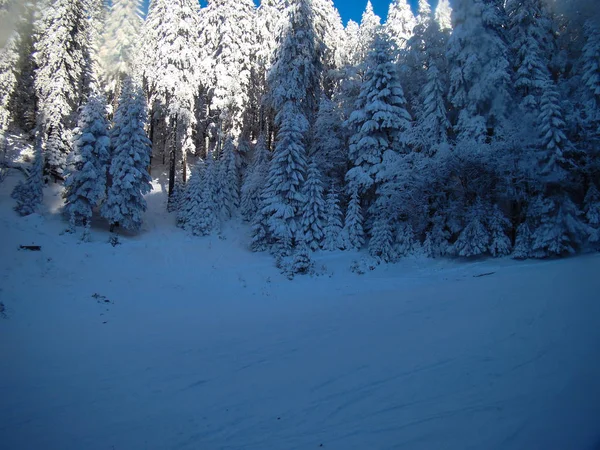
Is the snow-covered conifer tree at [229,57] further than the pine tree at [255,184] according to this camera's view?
Yes

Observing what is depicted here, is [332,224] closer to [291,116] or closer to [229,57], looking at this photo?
[291,116]

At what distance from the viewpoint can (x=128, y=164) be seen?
21.1 m

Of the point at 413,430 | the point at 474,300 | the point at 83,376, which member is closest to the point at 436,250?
the point at 474,300

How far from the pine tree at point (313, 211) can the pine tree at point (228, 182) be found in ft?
23.9

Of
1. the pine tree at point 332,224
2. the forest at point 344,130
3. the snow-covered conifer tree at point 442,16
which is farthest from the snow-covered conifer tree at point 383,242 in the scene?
the snow-covered conifer tree at point 442,16

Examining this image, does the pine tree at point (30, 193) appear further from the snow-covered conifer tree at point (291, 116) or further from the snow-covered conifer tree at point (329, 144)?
the snow-covered conifer tree at point (329, 144)

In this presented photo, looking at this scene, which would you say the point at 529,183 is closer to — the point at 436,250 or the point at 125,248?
the point at 436,250

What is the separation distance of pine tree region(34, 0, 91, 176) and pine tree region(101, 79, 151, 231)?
5.70 m

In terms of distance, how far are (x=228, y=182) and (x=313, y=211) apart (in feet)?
29.8

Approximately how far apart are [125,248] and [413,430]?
18.8 m

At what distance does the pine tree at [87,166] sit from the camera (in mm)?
19828

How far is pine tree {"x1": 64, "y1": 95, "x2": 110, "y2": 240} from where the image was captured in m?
19.8

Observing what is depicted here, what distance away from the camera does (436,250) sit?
57.2ft

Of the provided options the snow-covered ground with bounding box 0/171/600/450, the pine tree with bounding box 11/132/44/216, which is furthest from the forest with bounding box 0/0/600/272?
the snow-covered ground with bounding box 0/171/600/450
